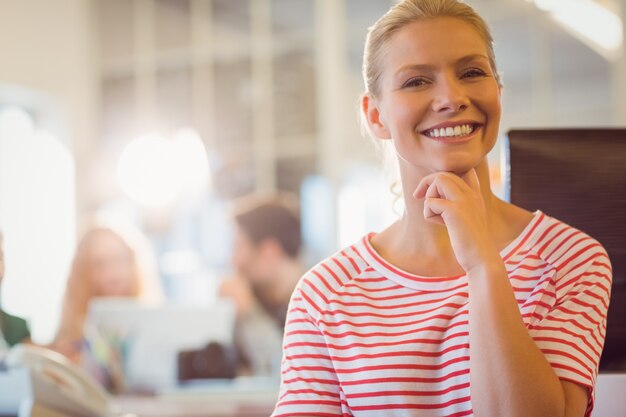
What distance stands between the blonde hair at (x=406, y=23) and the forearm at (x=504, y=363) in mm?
334

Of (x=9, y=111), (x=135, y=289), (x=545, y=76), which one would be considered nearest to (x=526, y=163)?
(x=135, y=289)

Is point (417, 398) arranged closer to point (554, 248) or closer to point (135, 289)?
point (554, 248)

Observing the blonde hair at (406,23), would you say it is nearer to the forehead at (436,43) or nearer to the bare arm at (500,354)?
the forehead at (436,43)

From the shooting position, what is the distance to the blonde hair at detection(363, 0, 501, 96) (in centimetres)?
111

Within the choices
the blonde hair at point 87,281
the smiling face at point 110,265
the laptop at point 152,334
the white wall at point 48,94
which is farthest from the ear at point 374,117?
the white wall at point 48,94

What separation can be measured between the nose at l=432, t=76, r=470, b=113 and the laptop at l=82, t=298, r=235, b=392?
6.01 feet

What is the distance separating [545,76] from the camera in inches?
183

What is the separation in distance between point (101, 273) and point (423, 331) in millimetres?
2790

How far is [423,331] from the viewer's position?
1064mm

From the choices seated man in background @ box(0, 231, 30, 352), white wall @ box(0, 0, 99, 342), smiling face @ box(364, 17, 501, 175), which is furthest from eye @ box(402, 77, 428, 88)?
white wall @ box(0, 0, 99, 342)

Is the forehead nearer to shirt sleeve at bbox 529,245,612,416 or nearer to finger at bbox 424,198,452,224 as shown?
finger at bbox 424,198,452,224

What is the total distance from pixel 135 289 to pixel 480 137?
2919 millimetres

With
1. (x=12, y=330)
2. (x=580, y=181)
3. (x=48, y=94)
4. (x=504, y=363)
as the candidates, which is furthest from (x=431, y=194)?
(x=48, y=94)

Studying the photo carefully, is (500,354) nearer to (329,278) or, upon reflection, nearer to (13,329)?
(329,278)
